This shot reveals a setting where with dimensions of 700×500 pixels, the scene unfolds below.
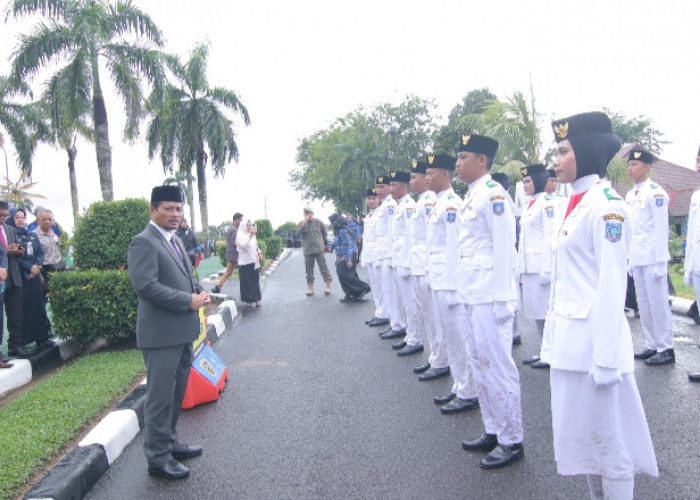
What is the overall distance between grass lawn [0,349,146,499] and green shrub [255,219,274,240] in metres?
18.3

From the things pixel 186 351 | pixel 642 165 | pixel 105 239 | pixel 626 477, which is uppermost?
pixel 642 165

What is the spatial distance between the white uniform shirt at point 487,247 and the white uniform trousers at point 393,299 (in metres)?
3.62

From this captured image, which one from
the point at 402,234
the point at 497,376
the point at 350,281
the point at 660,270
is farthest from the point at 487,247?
the point at 350,281

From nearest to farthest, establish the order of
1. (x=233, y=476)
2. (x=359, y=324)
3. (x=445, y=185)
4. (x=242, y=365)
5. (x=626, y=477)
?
(x=626, y=477), (x=233, y=476), (x=445, y=185), (x=242, y=365), (x=359, y=324)

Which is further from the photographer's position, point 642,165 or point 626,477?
point 642,165

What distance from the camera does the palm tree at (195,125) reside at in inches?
1023

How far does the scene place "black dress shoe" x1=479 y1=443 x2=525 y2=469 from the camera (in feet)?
11.6

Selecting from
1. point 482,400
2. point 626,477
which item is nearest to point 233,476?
point 482,400

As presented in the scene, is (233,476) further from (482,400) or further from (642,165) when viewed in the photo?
(642,165)

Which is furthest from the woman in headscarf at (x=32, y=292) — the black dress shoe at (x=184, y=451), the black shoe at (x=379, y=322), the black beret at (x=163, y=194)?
the black shoe at (x=379, y=322)

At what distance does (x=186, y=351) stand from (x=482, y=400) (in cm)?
214

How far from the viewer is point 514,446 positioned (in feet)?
11.9

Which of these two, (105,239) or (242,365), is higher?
(105,239)

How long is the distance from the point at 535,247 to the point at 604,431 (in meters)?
4.03
